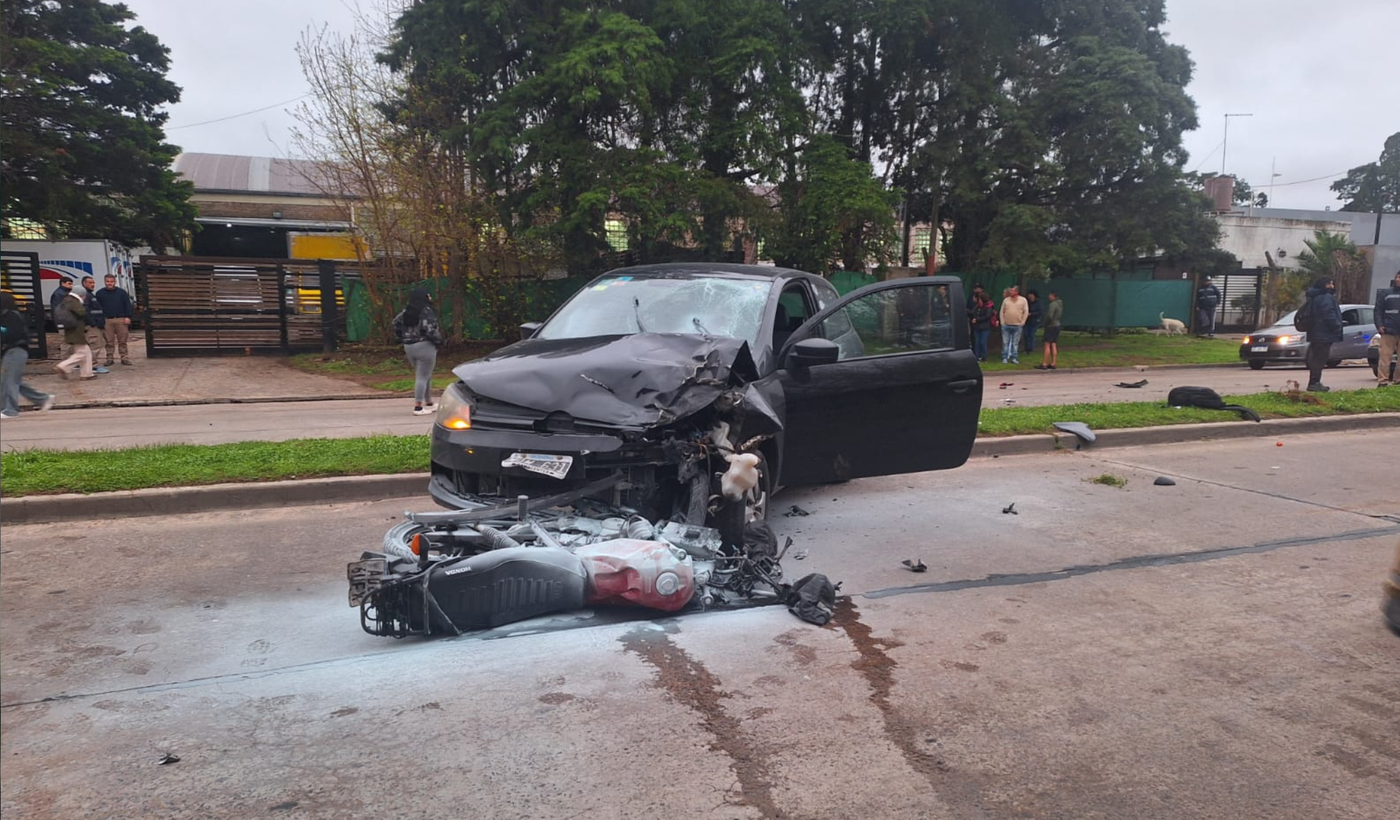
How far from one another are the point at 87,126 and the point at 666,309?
16.1 metres

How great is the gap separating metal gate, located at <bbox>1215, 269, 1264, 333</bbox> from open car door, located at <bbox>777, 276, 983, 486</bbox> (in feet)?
94.8

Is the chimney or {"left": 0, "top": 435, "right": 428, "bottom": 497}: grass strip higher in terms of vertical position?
the chimney

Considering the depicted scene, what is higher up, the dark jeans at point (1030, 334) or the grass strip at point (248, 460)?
the dark jeans at point (1030, 334)

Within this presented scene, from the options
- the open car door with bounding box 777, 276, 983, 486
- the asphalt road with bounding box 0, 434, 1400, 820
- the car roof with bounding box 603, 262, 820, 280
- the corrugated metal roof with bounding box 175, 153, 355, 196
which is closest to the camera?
the asphalt road with bounding box 0, 434, 1400, 820

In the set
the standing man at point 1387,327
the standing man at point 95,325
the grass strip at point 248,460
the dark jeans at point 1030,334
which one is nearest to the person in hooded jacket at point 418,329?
the grass strip at point 248,460

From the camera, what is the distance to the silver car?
64.4ft

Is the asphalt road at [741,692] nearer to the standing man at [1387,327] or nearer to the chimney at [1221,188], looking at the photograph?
the standing man at [1387,327]

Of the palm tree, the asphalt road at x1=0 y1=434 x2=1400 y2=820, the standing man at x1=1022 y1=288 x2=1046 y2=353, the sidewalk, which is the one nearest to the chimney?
the palm tree

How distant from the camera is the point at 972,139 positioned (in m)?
22.6

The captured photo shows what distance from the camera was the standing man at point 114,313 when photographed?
17.3 meters

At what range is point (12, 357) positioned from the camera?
10344mm

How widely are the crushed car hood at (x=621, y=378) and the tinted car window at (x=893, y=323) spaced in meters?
1.15

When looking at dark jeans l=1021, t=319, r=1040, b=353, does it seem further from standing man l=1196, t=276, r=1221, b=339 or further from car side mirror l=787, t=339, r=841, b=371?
car side mirror l=787, t=339, r=841, b=371

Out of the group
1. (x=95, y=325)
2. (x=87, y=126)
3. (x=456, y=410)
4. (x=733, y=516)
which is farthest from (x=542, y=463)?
(x=87, y=126)
